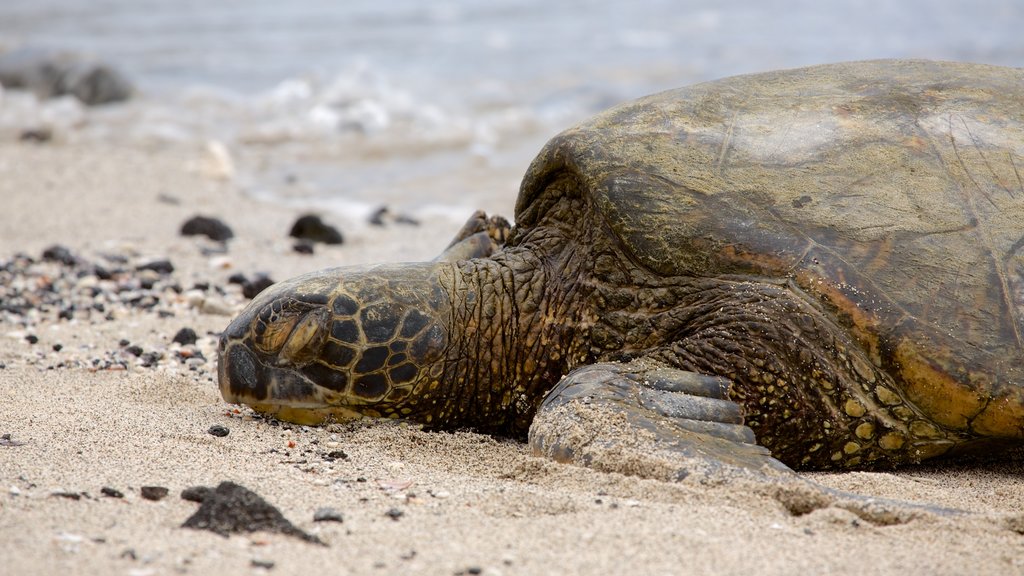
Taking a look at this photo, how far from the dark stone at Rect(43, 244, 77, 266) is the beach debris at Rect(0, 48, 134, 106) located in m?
8.08

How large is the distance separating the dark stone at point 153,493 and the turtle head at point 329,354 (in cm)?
86

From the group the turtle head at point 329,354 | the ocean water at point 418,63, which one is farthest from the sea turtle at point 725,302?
the ocean water at point 418,63

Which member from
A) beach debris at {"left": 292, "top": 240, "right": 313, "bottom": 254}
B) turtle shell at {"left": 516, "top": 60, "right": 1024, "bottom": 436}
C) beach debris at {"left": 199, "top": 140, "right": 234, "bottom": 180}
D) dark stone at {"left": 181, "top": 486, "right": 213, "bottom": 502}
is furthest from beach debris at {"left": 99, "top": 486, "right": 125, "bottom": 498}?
beach debris at {"left": 199, "top": 140, "right": 234, "bottom": 180}

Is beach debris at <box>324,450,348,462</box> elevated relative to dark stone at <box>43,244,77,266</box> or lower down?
lower down

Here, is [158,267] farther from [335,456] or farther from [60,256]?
[335,456]

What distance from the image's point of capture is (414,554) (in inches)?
90.2

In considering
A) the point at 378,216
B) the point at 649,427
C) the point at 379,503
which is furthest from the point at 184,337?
the point at 378,216

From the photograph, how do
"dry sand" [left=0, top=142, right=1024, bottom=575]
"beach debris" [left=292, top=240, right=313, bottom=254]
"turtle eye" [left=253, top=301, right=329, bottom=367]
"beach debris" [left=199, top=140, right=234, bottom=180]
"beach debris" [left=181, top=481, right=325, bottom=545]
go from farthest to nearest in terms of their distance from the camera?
"beach debris" [left=199, top=140, right=234, bottom=180] → "beach debris" [left=292, top=240, right=313, bottom=254] → "turtle eye" [left=253, top=301, right=329, bottom=367] → "beach debris" [left=181, top=481, right=325, bottom=545] → "dry sand" [left=0, top=142, right=1024, bottom=575]

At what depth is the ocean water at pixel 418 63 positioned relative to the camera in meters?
9.72

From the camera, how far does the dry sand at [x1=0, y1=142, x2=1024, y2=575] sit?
2.24 m

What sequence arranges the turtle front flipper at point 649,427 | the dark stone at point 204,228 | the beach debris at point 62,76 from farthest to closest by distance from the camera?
1. the beach debris at point 62,76
2. the dark stone at point 204,228
3. the turtle front flipper at point 649,427

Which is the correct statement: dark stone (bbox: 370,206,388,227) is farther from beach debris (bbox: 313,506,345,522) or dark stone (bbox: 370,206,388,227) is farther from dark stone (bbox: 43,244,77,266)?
beach debris (bbox: 313,506,345,522)

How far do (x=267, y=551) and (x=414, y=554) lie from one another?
0.32 metres

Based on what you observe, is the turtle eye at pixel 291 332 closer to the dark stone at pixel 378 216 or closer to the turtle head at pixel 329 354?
the turtle head at pixel 329 354
